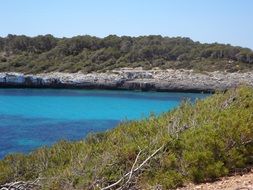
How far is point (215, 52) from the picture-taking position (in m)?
71.2

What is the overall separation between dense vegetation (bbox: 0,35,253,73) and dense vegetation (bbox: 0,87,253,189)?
54182mm

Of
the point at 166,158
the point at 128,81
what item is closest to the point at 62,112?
the point at 128,81

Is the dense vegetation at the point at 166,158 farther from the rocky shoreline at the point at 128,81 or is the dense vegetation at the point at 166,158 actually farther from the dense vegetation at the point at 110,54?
the dense vegetation at the point at 110,54

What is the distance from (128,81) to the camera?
190 feet

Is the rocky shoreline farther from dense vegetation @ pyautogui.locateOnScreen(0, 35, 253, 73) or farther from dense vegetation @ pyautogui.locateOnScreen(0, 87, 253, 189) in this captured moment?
dense vegetation @ pyautogui.locateOnScreen(0, 87, 253, 189)

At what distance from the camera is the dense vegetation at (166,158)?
727 cm

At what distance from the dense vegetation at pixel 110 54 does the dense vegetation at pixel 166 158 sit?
54182 mm

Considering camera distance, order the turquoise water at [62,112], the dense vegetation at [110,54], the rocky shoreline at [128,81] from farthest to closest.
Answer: the dense vegetation at [110,54], the rocky shoreline at [128,81], the turquoise water at [62,112]

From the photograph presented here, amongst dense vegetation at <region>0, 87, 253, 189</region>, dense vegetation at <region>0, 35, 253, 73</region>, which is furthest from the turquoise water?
dense vegetation at <region>0, 35, 253, 73</region>

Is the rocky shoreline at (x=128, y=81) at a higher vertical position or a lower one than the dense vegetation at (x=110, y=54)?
lower

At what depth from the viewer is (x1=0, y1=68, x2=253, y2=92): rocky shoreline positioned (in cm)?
5688

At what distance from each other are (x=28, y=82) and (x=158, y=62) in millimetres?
18693

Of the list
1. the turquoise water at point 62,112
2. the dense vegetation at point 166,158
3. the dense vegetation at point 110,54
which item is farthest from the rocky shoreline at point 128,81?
the dense vegetation at point 166,158

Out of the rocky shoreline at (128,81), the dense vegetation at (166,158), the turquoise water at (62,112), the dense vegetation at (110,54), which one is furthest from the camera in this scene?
the dense vegetation at (110,54)
